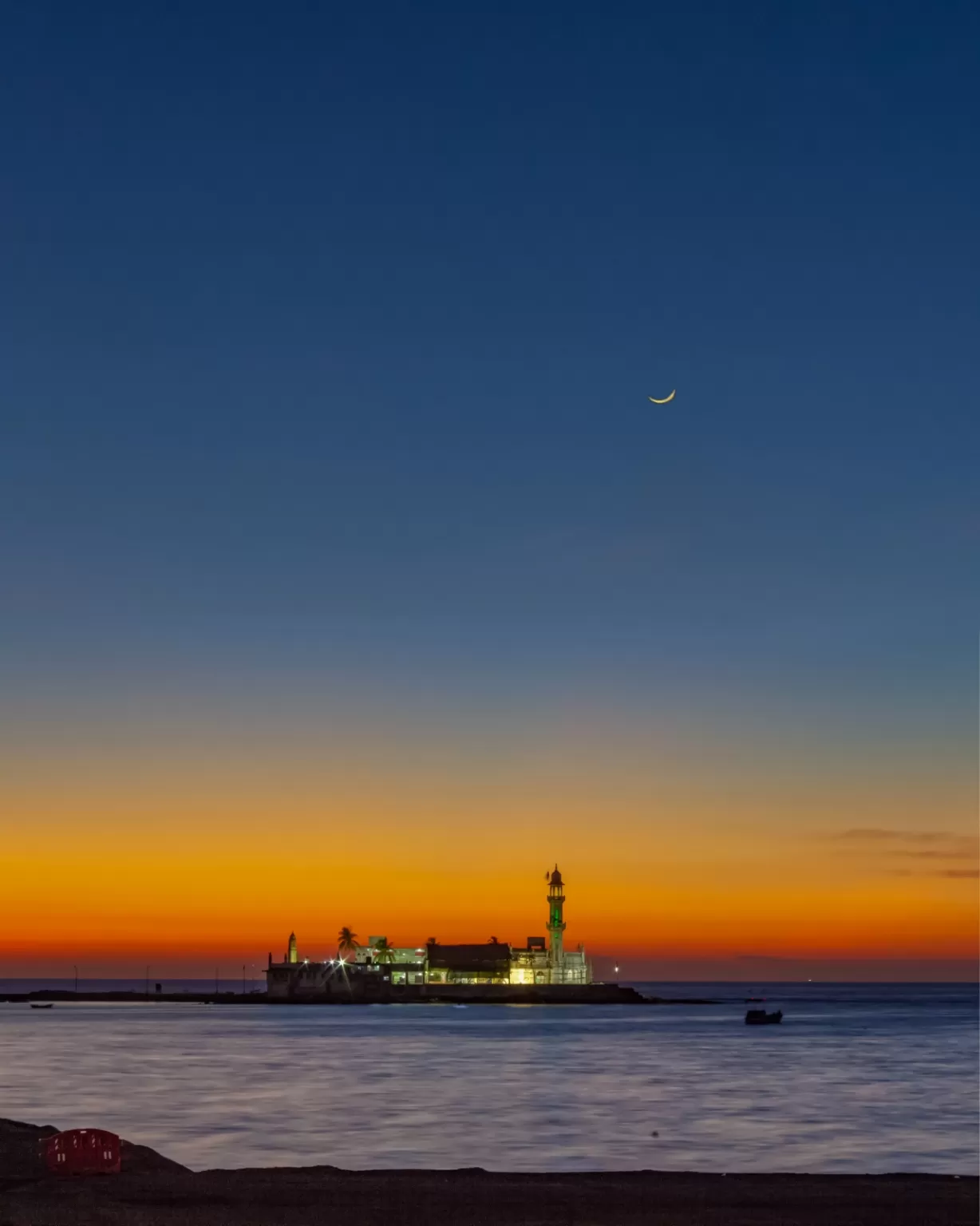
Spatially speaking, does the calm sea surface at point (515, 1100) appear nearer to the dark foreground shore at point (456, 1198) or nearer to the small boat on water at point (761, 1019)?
the dark foreground shore at point (456, 1198)

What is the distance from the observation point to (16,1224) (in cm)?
2828

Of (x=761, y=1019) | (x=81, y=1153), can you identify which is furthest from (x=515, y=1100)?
(x=761, y=1019)

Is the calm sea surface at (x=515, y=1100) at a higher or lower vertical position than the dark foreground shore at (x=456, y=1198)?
lower

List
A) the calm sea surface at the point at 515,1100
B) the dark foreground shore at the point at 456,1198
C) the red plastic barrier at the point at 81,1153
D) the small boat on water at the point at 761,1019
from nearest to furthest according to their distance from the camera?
1. the dark foreground shore at the point at 456,1198
2. the red plastic barrier at the point at 81,1153
3. the calm sea surface at the point at 515,1100
4. the small boat on water at the point at 761,1019

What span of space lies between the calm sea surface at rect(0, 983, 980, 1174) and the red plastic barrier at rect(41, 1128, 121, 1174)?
9035 millimetres

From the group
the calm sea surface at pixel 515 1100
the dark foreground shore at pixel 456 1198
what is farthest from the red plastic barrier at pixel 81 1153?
the calm sea surface at pixel 515 1100

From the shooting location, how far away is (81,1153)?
3628 centimetres

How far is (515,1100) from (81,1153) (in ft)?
129

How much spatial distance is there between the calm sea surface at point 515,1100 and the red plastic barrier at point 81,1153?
9035 millimetres

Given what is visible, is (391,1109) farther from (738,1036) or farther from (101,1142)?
(738,1036)

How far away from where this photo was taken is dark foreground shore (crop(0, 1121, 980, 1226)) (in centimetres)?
3044

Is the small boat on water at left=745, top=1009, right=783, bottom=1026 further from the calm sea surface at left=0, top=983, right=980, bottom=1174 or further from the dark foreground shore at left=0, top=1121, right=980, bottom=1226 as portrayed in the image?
the dark foreground shore at left=0, top=1121, right=980, bottom=1226

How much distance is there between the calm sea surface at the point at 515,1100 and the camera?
50.1 metres

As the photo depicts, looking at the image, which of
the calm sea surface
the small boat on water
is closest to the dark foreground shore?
the calm sea surface
